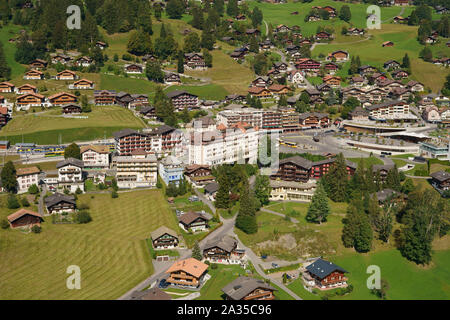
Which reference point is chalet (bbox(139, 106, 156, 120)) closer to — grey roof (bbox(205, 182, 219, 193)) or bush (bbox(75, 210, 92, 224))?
grey roof (bbox(205, 182, 219, 193))

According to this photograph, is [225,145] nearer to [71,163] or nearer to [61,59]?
[71,163]

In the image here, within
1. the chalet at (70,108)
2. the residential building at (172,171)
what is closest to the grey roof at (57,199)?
the residential building at (172,171)

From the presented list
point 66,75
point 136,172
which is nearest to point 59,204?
point 136,172

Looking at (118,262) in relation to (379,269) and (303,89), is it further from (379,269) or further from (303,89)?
(303,89)

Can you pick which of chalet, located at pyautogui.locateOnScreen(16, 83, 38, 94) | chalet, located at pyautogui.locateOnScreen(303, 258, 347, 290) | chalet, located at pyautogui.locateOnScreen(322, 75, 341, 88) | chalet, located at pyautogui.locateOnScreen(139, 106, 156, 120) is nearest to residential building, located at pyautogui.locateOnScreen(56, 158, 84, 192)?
chalet, located at pyautogui.locateOnScreen(139, 106, 156, 120)

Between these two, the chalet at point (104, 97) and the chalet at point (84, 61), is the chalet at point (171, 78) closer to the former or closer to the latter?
the chalet at point (104, 97)

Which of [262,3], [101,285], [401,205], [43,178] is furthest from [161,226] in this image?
[262,3]
